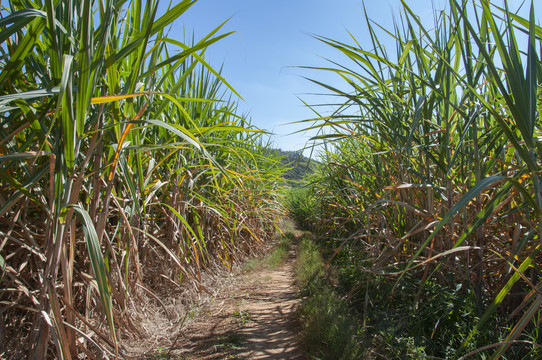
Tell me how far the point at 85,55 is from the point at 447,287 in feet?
6.39

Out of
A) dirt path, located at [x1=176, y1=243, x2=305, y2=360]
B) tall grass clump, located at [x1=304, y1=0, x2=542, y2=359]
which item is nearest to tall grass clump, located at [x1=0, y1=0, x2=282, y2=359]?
dirt path, located at [x1=176, y1=243, x2=305, y2=360]

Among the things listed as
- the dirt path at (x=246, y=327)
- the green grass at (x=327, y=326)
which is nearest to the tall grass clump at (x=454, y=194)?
the green grass at (x=327, y=326)

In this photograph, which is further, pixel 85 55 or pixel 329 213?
pixel 329 213

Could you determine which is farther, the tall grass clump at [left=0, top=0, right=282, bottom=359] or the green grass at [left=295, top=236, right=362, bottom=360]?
the green grass at [left=295, top=236, right=362, bottom=360]

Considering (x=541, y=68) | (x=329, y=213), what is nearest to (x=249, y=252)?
(x=329, y=213)

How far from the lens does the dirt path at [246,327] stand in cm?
206

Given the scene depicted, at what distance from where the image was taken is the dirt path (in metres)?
2.06

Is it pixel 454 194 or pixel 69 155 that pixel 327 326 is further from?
pixel 69 155

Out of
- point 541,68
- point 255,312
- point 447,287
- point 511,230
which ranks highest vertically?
point 541,68

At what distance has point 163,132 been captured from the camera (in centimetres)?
204

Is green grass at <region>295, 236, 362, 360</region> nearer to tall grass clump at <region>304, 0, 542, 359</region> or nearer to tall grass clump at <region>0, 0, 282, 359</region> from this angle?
tall grass clump at <region>304, 0, 542, 359</region>

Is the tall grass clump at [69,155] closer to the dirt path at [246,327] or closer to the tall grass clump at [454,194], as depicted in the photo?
the dirt path at [246,327]

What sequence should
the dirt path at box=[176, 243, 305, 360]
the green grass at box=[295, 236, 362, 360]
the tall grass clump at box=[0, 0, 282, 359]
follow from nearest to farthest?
the tall grass clump at box=[0, 0, 282, 359] < the green grass at box=[295, 236, 362, 360] < the dirt path at box=[176, 243, 305, 360]

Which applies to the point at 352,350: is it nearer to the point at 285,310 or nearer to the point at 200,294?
the point at 285,310
